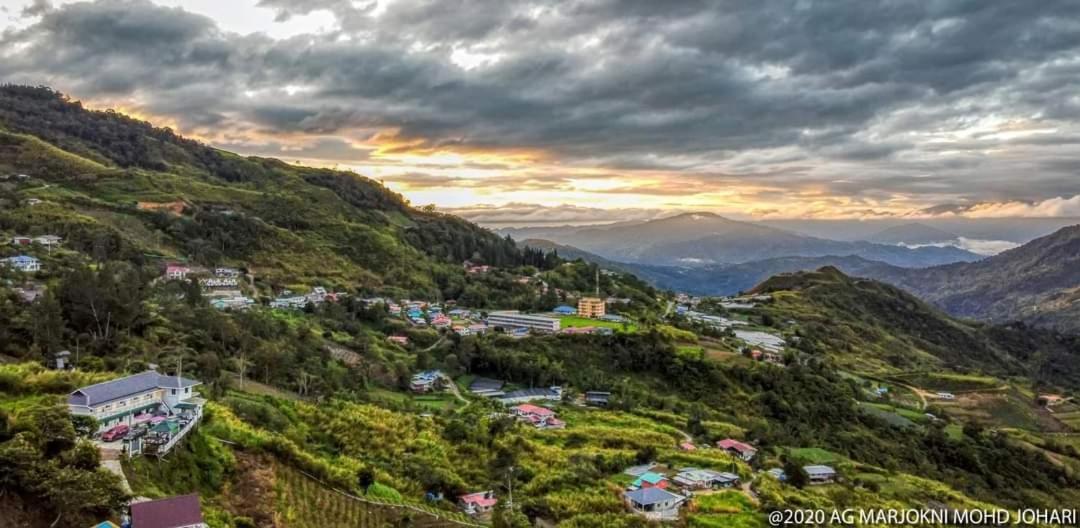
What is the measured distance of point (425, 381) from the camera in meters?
55.3

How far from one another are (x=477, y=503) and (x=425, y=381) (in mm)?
25860

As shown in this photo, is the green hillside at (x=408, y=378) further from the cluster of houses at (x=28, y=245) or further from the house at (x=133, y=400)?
the cluster of houses at (x=28, y=245)

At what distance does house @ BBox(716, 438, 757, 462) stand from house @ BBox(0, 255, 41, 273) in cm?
5214

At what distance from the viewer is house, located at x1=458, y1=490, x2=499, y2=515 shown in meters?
30.0

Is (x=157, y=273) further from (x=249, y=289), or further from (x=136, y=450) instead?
(x=136, y=450)

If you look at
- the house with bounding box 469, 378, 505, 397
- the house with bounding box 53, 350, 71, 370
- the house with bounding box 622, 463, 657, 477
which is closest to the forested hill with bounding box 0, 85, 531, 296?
the house with bounding box 469, 378, 505, 397

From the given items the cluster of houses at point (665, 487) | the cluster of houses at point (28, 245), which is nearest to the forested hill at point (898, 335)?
the cluster of houses at point (665, 487)

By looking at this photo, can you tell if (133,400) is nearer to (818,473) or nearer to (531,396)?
(531,396)

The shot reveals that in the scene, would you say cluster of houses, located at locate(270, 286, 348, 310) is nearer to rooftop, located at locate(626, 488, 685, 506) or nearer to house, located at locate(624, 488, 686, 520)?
rooftop, located at locate(626, 488, 685, 506)

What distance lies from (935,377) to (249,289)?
82680 millimetres

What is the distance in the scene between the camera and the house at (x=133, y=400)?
23.6 m

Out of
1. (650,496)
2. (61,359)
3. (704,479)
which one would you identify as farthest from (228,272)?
(650,496)

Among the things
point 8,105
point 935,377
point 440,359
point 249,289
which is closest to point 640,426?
point 440,359

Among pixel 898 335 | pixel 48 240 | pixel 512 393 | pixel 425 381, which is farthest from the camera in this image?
pixel 898 335
